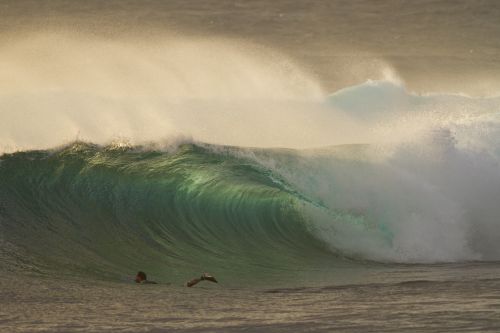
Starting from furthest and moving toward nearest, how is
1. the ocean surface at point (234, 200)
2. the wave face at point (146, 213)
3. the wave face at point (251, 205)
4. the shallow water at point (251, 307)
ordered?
the wave face at point (251, 205)
the wave face at point (146, 213)
the ocean surface at point (234, 200)
the shallow water at point (251, 307)

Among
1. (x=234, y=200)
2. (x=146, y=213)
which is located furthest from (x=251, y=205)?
(x=146, y=213)

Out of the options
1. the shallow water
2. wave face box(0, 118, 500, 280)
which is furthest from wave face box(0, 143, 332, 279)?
the shallow water

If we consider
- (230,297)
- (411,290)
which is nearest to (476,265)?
(411,290)

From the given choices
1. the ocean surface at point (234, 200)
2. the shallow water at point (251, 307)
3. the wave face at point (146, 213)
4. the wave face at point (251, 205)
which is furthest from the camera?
the wave face at point (251, 205)

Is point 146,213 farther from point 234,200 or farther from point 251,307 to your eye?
point 251,307

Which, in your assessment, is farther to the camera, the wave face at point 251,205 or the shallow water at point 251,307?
the wave face at point 251,205

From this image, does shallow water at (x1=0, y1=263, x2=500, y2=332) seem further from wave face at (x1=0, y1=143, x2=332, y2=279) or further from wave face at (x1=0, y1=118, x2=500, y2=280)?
wave face at (x1=0, y1=118, x2=500, y2=280)

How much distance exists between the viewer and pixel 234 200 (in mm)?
14172

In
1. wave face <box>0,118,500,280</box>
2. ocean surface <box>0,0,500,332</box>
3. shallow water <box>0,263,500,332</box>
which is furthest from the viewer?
wave face <box>0,118,500,280</box>

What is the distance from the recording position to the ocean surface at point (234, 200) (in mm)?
7652

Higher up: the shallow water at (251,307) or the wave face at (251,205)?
the wave face at (251,205)

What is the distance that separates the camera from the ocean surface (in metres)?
7.65

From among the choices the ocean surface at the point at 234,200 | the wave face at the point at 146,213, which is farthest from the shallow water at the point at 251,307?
the wave face at the point at 146,213

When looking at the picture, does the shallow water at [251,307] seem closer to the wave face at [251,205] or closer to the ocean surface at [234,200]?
the ocean surface at [234,200]
